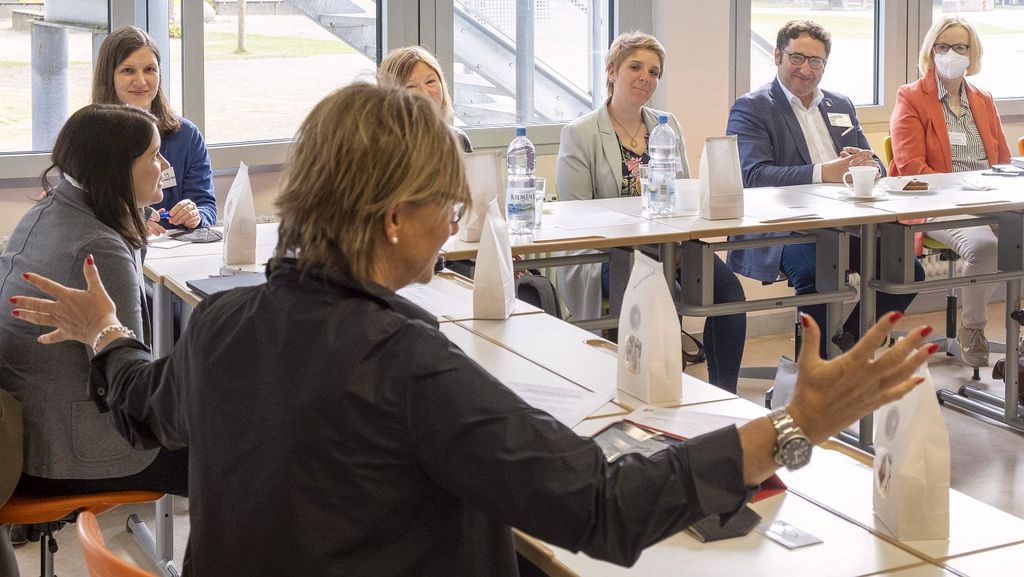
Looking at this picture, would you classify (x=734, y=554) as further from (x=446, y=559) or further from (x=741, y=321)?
(x=741, y=321)

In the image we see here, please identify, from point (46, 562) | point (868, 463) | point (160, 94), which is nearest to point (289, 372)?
point (868, 463)

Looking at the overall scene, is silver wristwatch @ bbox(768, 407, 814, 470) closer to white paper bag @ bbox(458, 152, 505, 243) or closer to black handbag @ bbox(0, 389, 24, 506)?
black handbag @ bbox(0, 389, 24, 506)

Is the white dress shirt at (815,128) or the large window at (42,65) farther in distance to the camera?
the white dress shirt at (815,128)

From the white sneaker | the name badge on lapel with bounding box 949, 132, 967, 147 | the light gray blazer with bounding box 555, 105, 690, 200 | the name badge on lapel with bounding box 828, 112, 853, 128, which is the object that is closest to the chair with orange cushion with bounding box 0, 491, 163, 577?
the light gray blazer with bounding box 555, 105, 690, 200

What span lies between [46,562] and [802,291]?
8.88 feet

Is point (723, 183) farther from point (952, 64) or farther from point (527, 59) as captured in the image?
point (952, 64)

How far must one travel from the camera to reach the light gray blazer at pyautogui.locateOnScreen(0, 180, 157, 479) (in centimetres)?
219

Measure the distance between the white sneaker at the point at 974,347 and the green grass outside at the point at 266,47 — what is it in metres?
2.71

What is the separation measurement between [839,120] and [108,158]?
304 cm

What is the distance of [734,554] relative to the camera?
4.73ft

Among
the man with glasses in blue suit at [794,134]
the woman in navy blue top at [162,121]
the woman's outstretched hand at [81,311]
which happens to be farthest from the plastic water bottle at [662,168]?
the woman's outstretched hand at [81,311]

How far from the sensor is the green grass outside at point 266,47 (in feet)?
14.4

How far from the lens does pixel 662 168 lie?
3984 millimetres

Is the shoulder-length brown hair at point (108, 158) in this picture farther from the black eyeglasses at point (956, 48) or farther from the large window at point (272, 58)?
the black eyeglasses at point (956, 48)
